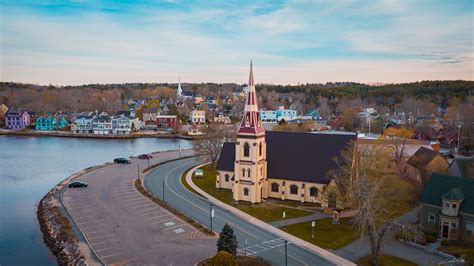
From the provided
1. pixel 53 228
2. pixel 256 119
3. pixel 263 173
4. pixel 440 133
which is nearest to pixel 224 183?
pixel 263 173

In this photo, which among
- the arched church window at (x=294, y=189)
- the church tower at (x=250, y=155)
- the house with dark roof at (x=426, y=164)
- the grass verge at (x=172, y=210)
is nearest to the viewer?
the grass verge at (x=172, y=210)

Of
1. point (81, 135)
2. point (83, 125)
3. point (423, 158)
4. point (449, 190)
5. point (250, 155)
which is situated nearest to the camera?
point (449, 190)

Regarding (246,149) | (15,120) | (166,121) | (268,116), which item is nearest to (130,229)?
(246,149)

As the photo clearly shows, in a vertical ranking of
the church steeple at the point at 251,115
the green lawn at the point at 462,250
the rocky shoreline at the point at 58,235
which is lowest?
the rocky shoreline at the point at 58,235

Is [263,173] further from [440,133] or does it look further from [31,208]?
[440,133]

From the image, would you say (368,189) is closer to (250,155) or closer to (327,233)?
(327,233)

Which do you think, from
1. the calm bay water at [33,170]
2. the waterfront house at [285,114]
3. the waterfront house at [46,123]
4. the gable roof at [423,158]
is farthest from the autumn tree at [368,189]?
the waterfront house at [46,123]

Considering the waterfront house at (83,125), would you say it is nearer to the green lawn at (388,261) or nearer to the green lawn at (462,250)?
the green lawn at (388,261)
